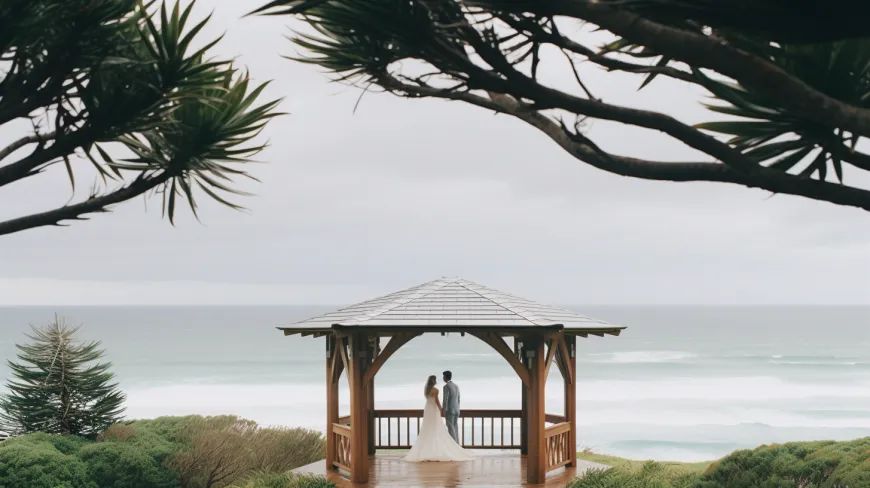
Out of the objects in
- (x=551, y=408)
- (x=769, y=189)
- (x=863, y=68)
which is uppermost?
(x=863, y=68)

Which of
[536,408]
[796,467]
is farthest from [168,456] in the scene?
[796,467]

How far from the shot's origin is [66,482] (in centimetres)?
1500

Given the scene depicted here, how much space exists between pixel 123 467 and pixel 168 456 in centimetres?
92

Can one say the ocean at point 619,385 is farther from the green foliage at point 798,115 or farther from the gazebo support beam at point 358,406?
the green foliage at point 798,115

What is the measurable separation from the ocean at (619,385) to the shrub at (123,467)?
2754 cm

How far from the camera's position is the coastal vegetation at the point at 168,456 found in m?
14.8

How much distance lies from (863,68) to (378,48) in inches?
133

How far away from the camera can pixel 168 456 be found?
16.7m

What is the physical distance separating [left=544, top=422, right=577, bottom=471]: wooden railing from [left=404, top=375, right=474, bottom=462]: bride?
147cm

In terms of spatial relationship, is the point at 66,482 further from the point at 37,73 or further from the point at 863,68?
the point at 863,68

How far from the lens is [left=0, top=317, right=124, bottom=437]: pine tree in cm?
1811

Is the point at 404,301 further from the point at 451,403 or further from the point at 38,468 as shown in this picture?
the point at 38,468

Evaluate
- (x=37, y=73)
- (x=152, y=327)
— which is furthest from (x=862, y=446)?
(x=152, y=327)

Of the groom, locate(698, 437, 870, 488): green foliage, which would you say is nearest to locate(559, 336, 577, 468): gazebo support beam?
the groom
